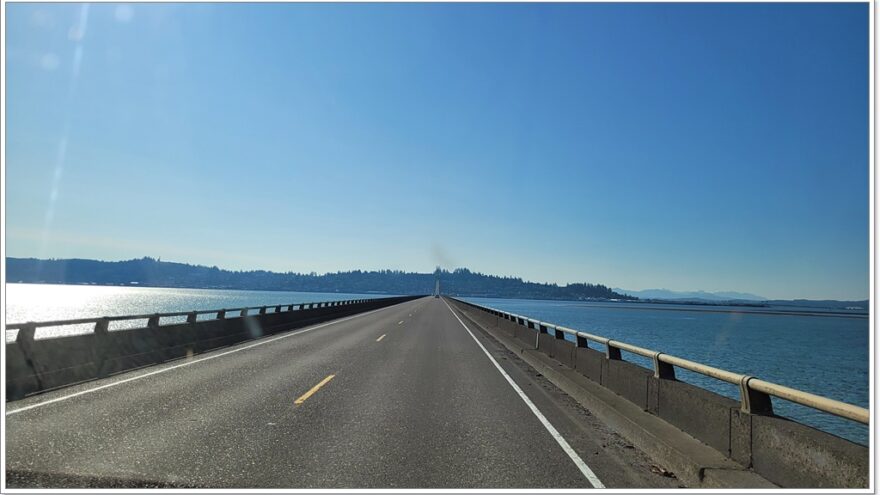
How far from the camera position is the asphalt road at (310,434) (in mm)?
5434

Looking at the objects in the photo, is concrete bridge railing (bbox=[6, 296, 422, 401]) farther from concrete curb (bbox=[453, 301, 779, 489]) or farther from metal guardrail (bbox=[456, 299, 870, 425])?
metal guardrail (bbox=[456, 299, 870, 425])

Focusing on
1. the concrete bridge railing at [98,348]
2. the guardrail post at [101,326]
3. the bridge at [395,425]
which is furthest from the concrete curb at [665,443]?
the guardrail post at [101,326]

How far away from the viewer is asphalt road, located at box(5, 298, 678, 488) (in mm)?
5434

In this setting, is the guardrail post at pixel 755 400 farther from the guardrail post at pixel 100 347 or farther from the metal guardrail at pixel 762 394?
the guardrail post at pixel 100 347

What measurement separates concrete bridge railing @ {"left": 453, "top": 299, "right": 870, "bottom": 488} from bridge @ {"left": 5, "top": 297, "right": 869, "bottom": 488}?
0.05 feet

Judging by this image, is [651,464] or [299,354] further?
[299,354]

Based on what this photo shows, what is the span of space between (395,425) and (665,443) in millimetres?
3694

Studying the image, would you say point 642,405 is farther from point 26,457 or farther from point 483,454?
point 26,457

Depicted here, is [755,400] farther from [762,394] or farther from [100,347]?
[100,347]

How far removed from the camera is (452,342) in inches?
871

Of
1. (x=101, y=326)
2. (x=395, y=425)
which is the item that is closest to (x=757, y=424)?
(x=395, y=425)

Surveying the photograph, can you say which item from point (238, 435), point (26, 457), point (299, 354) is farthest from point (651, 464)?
point (299, 354)

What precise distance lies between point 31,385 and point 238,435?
576 cm

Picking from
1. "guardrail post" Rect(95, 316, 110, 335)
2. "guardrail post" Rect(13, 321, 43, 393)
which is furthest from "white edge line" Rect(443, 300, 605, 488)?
"guardrail post" Rect(95, 316, 110, 335)
